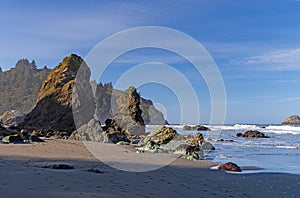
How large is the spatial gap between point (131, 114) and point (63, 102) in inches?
450

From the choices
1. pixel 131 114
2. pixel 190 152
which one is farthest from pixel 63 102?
pixel 190 152

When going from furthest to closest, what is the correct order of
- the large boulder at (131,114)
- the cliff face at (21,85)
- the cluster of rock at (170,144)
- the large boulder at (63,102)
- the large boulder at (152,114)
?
the cliff face at (21,85)
the large boulder at (152,114)
the large boulder at (131,114)
the large boulder at (63,102)
the cluster of rock at (170,144)

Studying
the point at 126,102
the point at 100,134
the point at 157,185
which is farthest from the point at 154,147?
the point at 126,102

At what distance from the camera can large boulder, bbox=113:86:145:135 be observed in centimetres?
5041

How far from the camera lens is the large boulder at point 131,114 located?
50406mm

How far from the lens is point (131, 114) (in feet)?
168

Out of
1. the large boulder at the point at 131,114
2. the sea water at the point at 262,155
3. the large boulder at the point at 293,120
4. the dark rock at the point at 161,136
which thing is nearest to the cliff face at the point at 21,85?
the large boulder at the point at 131,114

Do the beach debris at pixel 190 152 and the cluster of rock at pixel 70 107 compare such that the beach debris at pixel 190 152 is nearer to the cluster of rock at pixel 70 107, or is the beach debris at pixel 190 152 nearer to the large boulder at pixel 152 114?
the cluster of rock at pixel 70 107

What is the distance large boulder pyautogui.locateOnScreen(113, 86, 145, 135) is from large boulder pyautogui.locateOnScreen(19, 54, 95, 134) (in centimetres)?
749

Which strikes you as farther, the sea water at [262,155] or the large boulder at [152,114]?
the large boulder at [152,114]

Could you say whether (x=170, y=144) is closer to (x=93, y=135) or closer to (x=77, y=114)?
(x=93, y=135)

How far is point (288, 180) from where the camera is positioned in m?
12.2

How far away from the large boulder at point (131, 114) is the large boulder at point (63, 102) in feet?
24.6

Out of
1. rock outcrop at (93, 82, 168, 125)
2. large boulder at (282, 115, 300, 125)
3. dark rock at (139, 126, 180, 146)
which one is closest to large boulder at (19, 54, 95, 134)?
dark rock at (139, 126, 180, 146)
